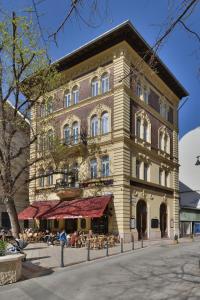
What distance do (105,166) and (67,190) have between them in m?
4.01

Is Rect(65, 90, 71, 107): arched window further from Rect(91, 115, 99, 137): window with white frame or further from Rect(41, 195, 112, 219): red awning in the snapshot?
Rect(41, 195, 112, 219): red awning

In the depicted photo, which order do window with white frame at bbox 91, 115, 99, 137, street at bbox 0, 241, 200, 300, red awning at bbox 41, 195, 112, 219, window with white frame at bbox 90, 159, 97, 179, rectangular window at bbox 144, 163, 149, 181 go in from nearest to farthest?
street at bbox 0, 241, 200, 300
red awning at bbox 41, 195, 112, 219
window with white frame at bbox 90, 159, 97, 179
window with white frame at bbox 91, 115, 99, 137
rectangular window at bbox 144, 163, 149, 181

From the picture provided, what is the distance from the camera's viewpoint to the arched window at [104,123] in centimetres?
3375

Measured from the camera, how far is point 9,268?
42.5 ft

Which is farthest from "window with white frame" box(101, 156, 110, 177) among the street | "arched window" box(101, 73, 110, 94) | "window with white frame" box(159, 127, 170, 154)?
the street

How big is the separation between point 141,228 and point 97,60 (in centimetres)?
1489

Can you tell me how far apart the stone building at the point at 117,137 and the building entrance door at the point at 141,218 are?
0.08 metres

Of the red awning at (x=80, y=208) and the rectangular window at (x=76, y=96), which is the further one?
the rectangular window at (x=76, y=96)

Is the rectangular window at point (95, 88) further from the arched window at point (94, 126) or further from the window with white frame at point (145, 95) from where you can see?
the window with white frame at point (145, 95)

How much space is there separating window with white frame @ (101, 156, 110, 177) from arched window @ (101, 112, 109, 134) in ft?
7.46

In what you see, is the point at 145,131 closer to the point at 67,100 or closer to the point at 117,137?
the point at 117,137

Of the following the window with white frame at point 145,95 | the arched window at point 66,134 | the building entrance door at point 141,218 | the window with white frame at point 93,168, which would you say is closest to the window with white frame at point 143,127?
the window with white frame at point 145,95

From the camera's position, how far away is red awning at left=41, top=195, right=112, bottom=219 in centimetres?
3006

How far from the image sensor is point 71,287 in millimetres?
12352
